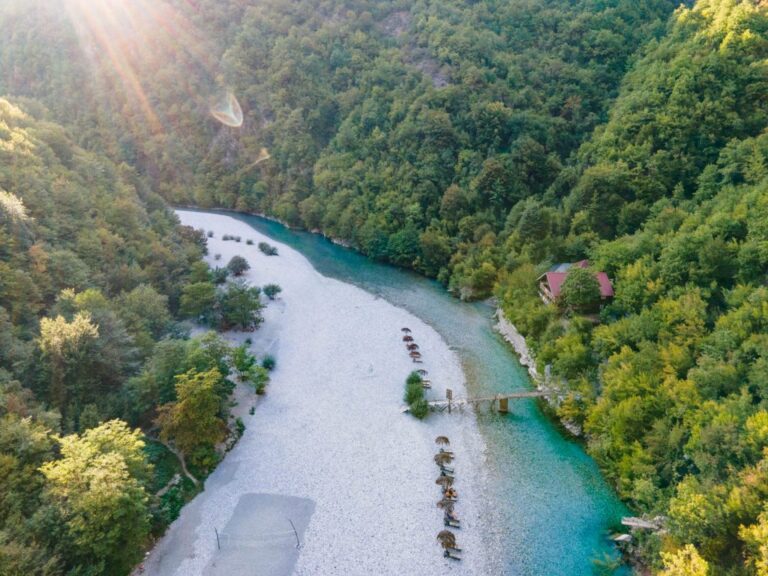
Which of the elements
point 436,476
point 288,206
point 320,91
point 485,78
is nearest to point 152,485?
point 436,476

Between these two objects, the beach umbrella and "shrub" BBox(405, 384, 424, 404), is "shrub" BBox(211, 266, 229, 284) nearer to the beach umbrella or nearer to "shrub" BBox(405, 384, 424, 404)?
"shrub" BBox(405, 384, 424, 404)

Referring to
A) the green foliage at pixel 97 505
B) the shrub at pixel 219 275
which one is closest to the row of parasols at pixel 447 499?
the green foliage at pixel 97 505

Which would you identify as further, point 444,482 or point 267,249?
point 267,249

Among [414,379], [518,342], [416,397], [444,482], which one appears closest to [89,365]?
[416,397]

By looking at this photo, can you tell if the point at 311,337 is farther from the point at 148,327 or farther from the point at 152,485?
the point at 152,485

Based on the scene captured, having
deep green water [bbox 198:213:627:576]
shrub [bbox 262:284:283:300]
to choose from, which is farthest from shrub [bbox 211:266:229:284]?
deep green water [bbox 198:213:627:576]

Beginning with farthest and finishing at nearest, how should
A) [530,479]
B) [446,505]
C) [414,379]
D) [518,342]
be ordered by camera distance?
[518,342] < [414,379] < [530,479] < [446,505]

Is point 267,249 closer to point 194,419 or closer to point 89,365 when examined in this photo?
point 89,365
